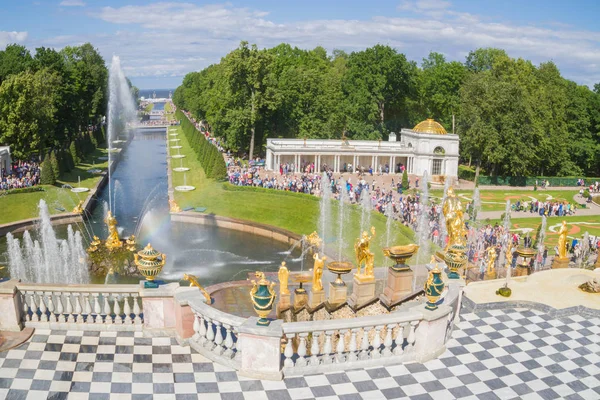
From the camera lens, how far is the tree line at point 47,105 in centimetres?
5344

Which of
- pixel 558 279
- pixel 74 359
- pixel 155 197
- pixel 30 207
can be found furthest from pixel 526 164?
pixel 74 359

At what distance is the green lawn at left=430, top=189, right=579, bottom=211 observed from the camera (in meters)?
54.2

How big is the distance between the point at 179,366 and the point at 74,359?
2.44 metres

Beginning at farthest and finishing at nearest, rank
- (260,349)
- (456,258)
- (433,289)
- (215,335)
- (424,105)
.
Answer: (424,105), (456,258), (433,289), (215,335), (260,349)

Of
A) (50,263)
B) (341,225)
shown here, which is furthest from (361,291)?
(341,225)

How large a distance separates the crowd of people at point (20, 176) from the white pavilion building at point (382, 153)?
26209 mm

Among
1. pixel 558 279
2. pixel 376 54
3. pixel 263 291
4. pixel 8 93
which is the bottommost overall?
pixel 558 279

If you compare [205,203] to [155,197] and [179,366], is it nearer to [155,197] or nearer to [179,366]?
[155,197]

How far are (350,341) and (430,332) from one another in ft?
6.86

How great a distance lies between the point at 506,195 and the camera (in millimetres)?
58094

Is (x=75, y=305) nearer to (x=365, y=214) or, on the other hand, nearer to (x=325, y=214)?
(x=365, y=214)

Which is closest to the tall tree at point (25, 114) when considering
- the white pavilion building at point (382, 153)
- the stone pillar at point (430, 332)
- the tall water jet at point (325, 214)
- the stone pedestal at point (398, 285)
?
the white pavilion building at point (382, 153)

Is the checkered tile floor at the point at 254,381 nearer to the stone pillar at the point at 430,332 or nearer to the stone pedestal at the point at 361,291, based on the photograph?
the stone pillar at the point at 430,332

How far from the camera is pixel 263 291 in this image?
11781 mm
